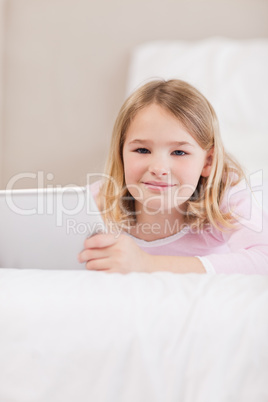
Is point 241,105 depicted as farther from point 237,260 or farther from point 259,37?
point 237,260

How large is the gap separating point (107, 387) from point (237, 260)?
0.41 m

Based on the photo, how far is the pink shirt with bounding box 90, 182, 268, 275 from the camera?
83 cm

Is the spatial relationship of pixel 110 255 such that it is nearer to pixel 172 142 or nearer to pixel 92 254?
pixel 92 254

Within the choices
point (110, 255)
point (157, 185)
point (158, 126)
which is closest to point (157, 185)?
point (157, 185)

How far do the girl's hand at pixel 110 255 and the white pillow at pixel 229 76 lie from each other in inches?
34.3

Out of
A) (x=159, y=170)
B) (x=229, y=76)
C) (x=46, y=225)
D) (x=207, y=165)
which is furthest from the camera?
(x=229, y=76)

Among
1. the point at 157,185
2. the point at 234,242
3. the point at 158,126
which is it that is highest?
the point at 158,126

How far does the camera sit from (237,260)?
Answer: 84 cm

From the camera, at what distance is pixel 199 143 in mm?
992

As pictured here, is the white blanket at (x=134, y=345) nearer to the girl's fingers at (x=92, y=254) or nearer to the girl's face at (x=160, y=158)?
A: the girl's fingers at (x=92, y=254)

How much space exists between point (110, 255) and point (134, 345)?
0.77ft
